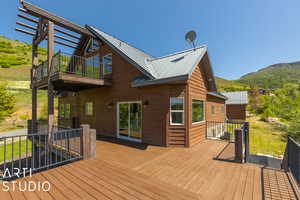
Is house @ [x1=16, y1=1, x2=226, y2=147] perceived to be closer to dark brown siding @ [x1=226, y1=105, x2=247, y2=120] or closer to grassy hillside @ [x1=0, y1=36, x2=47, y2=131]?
grassy hillside @ [x1=0, y1=36, x2=47, y2=131]

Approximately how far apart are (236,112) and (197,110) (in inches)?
626

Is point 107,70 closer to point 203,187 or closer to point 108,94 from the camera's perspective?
point 108,94

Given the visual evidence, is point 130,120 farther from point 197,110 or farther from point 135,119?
point 197,110

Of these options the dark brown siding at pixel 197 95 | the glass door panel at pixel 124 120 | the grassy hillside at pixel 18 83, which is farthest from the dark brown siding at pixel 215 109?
the grassy hillside at pixel 18 83

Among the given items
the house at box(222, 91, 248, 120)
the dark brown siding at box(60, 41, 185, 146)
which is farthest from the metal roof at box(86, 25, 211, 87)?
the house at box(222, 91, 248, 120)

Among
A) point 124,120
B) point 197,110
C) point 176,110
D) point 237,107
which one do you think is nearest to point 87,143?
point 124,120

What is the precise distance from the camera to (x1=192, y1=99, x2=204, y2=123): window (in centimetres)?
675

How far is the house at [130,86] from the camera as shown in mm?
5934

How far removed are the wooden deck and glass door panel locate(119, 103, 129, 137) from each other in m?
2.86

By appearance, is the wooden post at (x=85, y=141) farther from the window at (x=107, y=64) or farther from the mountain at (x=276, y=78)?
the mountain at (x=276, y=78)

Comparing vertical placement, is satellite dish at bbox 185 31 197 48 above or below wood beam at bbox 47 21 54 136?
above

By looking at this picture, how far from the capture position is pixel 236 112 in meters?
19.2

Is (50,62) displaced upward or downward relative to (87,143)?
upward

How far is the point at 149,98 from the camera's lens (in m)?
6.44
